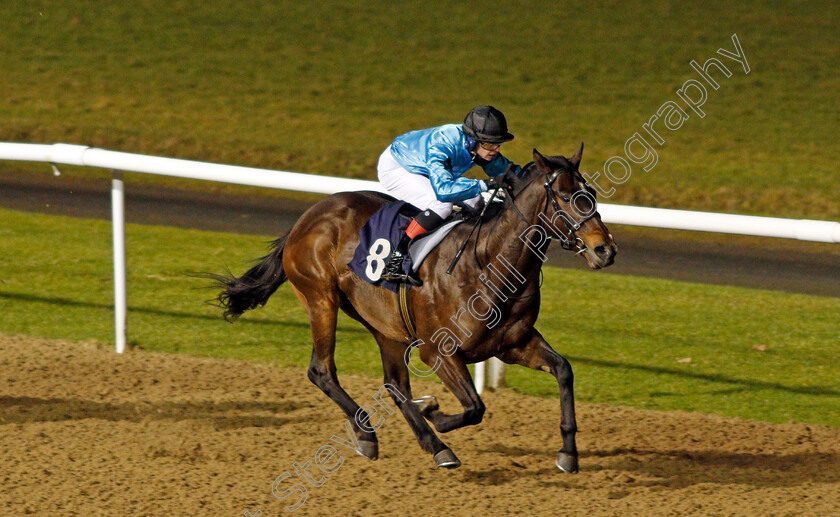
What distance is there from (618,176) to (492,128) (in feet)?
28.6

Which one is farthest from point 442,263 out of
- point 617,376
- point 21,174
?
point 21,174

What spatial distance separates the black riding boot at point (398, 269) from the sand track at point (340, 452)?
0.84 meters

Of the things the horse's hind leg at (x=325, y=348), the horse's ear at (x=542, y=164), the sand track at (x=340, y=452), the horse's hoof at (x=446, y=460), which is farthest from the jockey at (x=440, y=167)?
the sand track at (x=340, y=452)

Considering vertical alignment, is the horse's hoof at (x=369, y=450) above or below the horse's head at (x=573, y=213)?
below

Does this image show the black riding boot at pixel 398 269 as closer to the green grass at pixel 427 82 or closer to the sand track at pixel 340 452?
the sand track at pixel 340 452

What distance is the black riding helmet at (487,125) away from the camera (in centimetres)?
431

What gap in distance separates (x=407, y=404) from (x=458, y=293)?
0.69 metres

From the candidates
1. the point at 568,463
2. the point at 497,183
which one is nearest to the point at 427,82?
the point at 497,183

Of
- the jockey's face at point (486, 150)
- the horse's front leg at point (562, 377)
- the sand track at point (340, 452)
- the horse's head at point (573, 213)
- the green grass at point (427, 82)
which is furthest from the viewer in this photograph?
the green grass at point (427, 82)

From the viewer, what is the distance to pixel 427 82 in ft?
53.4

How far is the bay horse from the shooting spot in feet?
13.3

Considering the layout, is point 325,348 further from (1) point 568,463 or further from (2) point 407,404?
(1) point 568,463

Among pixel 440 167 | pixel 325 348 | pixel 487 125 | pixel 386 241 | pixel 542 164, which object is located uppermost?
pixel 487 125

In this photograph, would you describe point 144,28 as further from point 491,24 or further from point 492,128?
point 492,128
